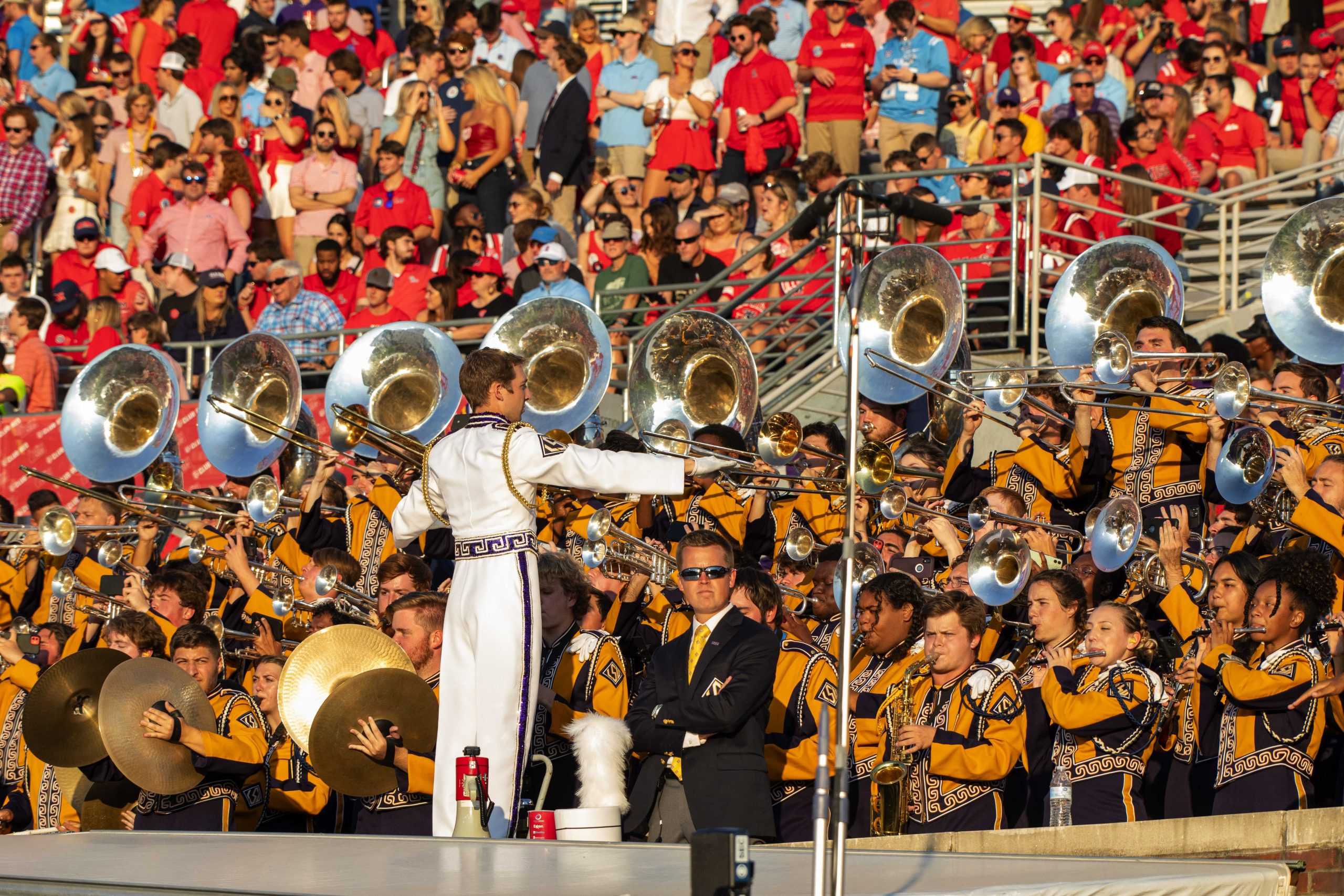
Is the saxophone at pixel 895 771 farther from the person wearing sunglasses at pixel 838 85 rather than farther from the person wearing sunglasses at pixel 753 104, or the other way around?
the person wearing sunglasses at pixel 753 104

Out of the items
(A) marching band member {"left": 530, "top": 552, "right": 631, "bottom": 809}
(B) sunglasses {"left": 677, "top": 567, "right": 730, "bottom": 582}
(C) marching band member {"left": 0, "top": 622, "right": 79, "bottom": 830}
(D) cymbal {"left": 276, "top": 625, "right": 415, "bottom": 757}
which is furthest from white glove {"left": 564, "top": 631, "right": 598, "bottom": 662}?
(C) marching band member {"left": 0, "top": 622, "right": 79, "bottom": 830}

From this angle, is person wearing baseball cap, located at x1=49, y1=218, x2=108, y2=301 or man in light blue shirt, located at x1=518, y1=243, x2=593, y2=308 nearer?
man in light blue shirt, located at x1=518, y1=243, x2=593, y2=308

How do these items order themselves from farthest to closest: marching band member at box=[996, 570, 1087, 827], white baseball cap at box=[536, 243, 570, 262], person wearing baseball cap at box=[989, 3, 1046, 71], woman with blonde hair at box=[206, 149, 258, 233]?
woman with blonde hair at box=[206, 149, 258, 233] → person wearing baseball cap at box=[989, 3, 1046, 71] → white baseball cap at box=[536, 243, 570, 262] → marching band member at box=[996, 570, 1087, 827]

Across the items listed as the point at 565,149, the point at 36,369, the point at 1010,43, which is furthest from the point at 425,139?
the point at 1010,43

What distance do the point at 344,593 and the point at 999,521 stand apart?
3103 mm

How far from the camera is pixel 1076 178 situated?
13.5 metres

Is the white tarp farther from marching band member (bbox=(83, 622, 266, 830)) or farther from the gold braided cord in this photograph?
marching band member (bbox=(83, 622, 266, 830))

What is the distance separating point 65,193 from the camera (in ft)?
61.1

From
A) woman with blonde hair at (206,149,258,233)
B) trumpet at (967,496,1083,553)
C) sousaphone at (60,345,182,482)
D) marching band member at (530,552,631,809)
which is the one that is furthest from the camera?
woman with blonde hair at (206,149,258,233)

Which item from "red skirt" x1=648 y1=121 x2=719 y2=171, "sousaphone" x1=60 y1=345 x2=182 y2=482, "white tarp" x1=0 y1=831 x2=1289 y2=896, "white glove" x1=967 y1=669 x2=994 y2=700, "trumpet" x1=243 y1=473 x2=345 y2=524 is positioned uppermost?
"red skirt" x1=648 y1=121 x2=719 y2=171

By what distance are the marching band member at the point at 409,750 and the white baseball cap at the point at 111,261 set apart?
866 cm

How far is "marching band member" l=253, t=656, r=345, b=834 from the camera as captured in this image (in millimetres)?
9297

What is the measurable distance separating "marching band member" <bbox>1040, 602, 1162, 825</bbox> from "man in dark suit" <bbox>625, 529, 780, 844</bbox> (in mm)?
1112

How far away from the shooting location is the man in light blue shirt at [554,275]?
13906 mm
